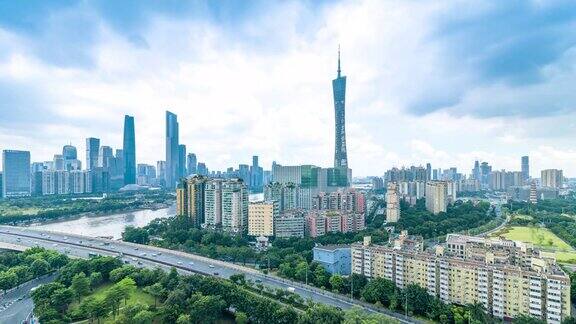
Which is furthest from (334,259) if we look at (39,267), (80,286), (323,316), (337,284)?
(39,267)

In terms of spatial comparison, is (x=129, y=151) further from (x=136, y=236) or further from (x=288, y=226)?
(x=288, y=226)

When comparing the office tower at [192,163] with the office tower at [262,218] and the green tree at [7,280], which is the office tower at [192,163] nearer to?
the office tower at [262,218]

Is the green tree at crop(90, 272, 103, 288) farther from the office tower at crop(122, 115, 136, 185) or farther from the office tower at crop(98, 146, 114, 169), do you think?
the office tower at crop(122, 115, 136, 185)

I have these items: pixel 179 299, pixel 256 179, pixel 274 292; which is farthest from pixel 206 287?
pixel 256 179

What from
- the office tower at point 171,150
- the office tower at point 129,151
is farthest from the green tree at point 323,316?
the office tower at point 171,150

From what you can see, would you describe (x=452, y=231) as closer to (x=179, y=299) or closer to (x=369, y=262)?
(x=369, y=262)

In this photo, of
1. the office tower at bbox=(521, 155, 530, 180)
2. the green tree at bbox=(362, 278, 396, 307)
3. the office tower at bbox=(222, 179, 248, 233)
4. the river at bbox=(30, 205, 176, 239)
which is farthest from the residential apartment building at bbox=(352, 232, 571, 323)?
the office tower at bbox=(521, 155, 530, 180)

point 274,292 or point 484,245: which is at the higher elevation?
point 484,245
